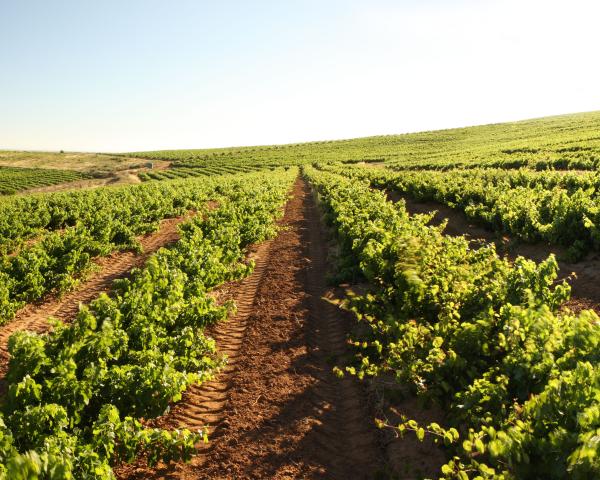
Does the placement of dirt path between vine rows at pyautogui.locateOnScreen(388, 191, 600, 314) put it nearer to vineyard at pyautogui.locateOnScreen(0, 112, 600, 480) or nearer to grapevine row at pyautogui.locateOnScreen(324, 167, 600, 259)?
vineyard at pyautogui.locateOnScreen(0, 112, 600, 480)

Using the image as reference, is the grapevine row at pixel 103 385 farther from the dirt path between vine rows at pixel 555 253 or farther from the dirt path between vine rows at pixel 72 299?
the dirt path between vine rows at pixel 555 253

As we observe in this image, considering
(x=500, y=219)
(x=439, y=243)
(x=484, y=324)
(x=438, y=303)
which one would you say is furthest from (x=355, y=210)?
(x=484, y=324)

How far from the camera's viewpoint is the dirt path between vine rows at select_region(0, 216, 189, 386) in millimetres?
10203

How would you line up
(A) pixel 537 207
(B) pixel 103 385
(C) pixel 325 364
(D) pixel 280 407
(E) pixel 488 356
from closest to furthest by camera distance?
(B) pixel 103 385 → (E) pixel 488 356 → (D) pixel 280 407 → (C) pixel 325 364 → (A) pixel 537 207

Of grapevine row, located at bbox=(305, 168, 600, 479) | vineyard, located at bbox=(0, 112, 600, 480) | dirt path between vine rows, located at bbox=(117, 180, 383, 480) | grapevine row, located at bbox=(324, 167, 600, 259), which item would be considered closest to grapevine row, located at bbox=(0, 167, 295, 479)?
vineyard, located at bbox=(0, 112, 600, 480)

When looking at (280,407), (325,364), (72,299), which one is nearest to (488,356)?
(325,364)

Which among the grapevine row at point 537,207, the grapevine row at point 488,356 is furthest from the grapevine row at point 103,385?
the grapevine row at point 537,207

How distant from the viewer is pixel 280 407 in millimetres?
6418

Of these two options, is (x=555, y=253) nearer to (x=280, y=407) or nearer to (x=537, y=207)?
(x=537, y=207)

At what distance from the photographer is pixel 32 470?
351cm

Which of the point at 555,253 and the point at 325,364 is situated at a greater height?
the point at 555,253

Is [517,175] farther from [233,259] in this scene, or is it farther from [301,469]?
[301,469]

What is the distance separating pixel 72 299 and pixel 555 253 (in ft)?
45.8

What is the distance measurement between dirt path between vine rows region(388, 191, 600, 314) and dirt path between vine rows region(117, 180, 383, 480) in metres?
3.84
